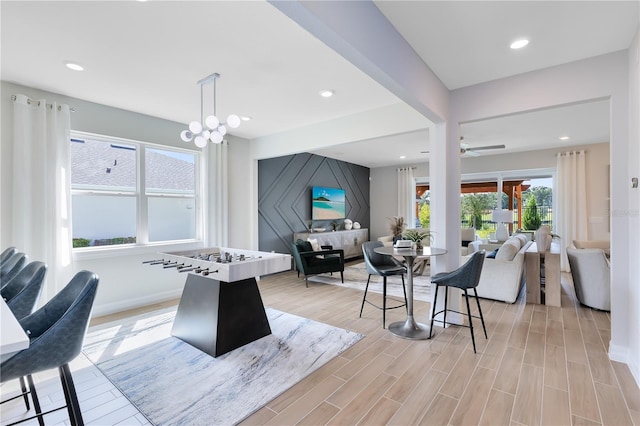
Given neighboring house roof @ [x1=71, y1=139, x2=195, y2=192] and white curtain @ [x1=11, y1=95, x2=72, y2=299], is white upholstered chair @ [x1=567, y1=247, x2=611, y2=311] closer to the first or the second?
neighboring house roof @ [x1=71, y1=139, x2=195, y2=192]

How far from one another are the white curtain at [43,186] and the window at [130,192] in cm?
25

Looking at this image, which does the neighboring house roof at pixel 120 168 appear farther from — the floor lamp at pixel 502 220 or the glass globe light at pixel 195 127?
the floor lamp at pixel 502 220

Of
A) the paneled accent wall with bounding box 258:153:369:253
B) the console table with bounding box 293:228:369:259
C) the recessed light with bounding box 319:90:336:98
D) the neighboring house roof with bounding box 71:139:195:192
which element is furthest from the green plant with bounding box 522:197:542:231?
the neighboring house roof with bounding box 71:139:195:192

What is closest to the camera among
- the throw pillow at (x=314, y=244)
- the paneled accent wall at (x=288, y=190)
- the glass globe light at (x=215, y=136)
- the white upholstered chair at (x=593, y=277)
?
the glass globe light at (x=215, y=136)

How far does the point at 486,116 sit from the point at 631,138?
1.12 m

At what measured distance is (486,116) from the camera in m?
3.06

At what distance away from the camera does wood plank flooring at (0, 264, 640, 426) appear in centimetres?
183

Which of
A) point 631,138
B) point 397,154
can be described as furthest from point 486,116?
point 397,154

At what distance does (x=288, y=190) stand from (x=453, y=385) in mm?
5003

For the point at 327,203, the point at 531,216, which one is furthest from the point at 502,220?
the point at 327,203

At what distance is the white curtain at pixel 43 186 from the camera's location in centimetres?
315

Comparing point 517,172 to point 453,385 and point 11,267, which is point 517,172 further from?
point 11,267

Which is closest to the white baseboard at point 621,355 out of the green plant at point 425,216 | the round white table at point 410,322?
the round white table at point 410,322

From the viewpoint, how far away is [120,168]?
4.08 m
